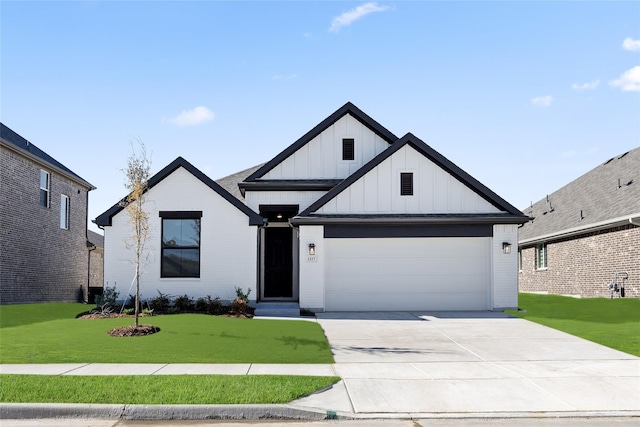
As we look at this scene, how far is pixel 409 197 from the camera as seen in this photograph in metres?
18.8

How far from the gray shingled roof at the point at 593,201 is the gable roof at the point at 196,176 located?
43.8 feet

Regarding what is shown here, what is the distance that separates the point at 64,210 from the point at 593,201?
24798mm

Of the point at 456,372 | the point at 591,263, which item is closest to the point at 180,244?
the point at 456,372

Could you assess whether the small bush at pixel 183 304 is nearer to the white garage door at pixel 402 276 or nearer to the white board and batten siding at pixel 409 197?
the white garage door at pixel 402 276

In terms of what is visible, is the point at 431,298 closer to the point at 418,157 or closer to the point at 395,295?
the point at 395,295

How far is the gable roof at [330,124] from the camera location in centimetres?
2080

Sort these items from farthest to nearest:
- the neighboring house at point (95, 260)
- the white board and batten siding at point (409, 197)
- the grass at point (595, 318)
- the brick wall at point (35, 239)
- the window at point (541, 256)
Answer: the neighboring house at point (95, 260), the window at point (541, 256), the brick wall at point (35, 239), the white board and batten siding at point (409, 197), the grass at point (595, 318)

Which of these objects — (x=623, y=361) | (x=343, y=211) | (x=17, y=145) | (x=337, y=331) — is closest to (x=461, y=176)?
(x=343, y=211)

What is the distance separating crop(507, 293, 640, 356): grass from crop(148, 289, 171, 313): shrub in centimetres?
1096

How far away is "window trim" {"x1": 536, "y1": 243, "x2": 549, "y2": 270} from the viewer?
94.9 ft

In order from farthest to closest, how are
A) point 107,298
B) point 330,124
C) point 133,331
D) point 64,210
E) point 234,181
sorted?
point 64,210
point 234,181
point 330,124
point 107,298
point 133,331

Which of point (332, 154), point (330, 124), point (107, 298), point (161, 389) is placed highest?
point (330, 124)

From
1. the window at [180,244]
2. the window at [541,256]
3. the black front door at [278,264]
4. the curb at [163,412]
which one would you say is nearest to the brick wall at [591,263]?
the window at [541,256]

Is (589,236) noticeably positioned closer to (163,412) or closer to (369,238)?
(369,238)
